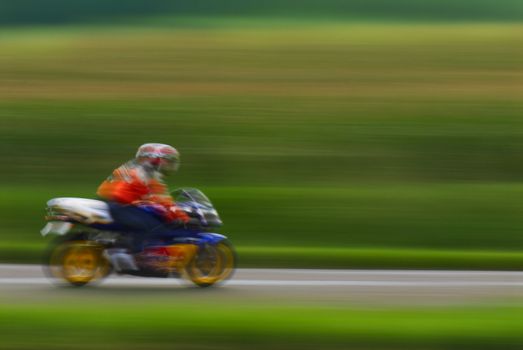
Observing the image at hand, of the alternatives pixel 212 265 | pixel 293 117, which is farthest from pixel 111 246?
pixel 293 117

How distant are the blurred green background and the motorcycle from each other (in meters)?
3.35

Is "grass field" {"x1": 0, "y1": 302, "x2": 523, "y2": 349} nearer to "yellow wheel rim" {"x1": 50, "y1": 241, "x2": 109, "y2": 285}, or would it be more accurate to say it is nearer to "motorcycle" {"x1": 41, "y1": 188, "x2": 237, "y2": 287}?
"motorcycle" {"x1": 41, "y1": 188, "x2": 237, "y2": 287}

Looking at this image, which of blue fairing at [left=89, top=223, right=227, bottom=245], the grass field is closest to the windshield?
blue fairing at [left=89, top=223, right=227, bottom=245]

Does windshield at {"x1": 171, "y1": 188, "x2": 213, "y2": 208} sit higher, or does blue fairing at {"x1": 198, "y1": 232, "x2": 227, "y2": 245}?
windshield at {"x1": 171, "y1": 188, "x2": 213, "y2": 208}

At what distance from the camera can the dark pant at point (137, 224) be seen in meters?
12.1

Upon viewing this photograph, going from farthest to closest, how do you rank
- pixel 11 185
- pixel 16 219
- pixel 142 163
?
pixel 11 185 → pixel 16 219 → pixel 142 163

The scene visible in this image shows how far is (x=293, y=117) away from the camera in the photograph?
82.7 feet

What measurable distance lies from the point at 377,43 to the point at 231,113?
764 centimetres

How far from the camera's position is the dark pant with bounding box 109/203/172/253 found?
12055mm

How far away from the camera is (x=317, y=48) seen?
30781 mm

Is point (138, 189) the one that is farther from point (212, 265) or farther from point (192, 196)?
point (212, 265)

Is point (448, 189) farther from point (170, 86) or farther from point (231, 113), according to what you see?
point (170, 86)

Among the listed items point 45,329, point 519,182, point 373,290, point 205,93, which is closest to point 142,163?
point 373,290

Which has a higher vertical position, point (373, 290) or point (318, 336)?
point (318, 336)
